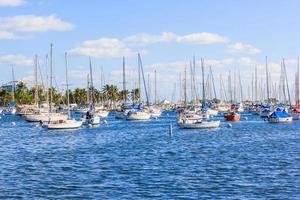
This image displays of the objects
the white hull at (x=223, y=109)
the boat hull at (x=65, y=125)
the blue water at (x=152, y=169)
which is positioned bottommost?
the blue water at (x=152, y=169)

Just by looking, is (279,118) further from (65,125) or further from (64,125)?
(64,125)

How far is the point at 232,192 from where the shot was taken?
33.3 meters

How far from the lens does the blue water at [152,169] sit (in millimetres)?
33969

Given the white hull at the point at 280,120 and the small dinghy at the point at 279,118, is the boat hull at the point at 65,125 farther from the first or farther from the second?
the white hull at the point at 280,120

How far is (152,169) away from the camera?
44.2 meters

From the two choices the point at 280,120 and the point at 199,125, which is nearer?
the point at 199,125

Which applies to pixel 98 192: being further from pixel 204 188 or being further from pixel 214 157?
pixel 214 157

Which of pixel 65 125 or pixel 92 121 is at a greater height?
pixel 92 121

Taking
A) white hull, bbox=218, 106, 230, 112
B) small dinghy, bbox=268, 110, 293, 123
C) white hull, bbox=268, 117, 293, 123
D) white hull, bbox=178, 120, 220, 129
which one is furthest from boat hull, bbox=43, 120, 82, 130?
white hull, bbox=218, 106, 230, 112

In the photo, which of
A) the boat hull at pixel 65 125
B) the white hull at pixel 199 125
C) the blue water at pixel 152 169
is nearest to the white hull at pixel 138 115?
the boat hull at pixel 65 125

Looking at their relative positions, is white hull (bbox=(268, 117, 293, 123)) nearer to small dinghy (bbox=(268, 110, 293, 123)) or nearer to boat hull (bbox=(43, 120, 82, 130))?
small dinghy (bbox=(268, 110, 293, 123))

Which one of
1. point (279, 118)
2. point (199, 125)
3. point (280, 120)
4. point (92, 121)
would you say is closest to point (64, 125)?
point (92, 121)

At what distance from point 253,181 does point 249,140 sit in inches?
1430

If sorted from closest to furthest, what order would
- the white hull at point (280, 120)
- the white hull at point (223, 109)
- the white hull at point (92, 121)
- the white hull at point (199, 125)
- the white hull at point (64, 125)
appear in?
the white hull at point (199, 125) → the white hull at point (64, 125) → the white hull at point (92, 121) → the white hull at point (280, 120) → the white hull at point (223, 109)
